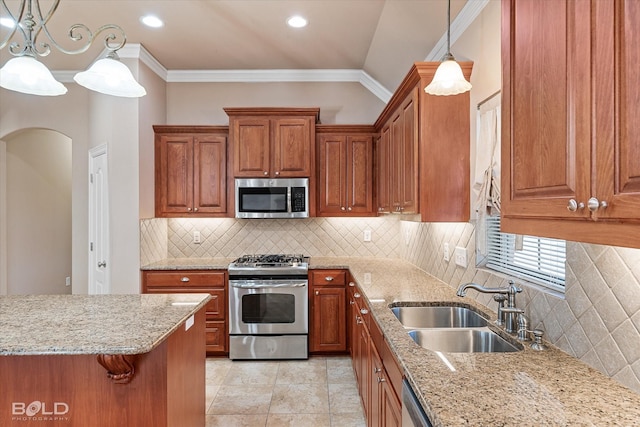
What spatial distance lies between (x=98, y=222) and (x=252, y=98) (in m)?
2.07

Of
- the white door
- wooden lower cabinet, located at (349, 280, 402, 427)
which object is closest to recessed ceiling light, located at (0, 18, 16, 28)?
the white door

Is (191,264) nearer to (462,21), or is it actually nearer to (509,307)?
(509,307)

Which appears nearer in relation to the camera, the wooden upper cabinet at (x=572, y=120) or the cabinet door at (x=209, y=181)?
the wooden upper cabinet at (x=572, y=120)

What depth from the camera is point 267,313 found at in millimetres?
3426

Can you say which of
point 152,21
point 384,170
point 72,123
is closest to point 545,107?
point 384,170

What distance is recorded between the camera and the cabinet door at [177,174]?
3.75 meters

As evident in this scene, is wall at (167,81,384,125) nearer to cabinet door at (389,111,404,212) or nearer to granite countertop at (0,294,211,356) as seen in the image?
cabinet door at (389,111,404,212)

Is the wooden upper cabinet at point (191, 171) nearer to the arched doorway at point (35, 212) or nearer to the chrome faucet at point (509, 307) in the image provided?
the arched doorway at point (35, 212)

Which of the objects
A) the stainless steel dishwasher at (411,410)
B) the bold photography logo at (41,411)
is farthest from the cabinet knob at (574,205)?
the bold photography logo at (41,411)

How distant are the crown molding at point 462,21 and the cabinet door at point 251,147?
1.73 m

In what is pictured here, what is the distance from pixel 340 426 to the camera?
243 centimetres

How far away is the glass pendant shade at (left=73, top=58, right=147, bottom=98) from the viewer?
65.0 inches

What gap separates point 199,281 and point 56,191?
3200 millimetres

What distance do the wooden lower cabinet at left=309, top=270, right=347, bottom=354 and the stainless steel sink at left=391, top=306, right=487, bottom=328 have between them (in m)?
1.50
